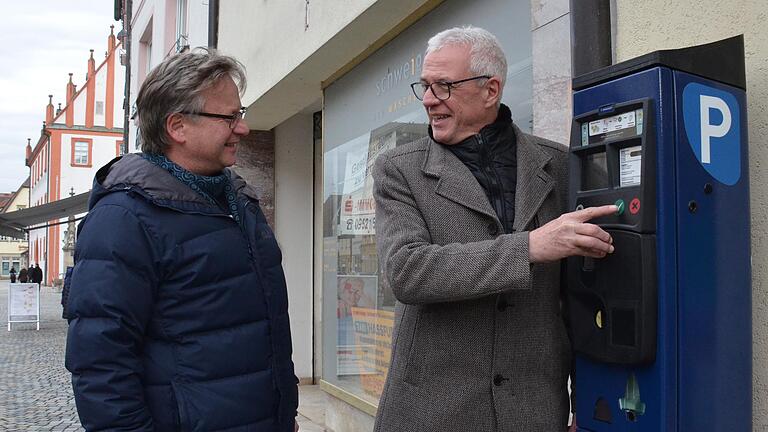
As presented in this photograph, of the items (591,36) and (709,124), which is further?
(591,36)

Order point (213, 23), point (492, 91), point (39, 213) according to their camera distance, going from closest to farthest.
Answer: point (492, 91), point (213, 23), point (39, 213)

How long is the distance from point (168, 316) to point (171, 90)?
64 cm

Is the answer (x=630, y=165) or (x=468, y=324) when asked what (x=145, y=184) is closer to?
Result: (x=468, y=324)

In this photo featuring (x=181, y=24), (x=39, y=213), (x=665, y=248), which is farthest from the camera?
(x=39, y=213)

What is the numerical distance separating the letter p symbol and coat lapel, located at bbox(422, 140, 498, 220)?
0.51 meters

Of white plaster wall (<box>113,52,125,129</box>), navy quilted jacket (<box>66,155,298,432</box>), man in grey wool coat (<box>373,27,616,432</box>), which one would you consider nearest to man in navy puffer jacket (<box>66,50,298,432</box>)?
navy quilted jacket (<box>66,155,298,432</box>)

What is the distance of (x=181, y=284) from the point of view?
2.13 metres

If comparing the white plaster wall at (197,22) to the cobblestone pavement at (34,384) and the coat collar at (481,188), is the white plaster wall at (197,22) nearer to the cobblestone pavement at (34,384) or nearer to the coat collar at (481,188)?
the cobblestone pavement at (34,384)

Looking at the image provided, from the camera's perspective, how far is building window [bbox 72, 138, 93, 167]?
51656 mm

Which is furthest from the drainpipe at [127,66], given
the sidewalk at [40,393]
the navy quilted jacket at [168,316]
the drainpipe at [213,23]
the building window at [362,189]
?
the navy quilted jacket at [168,316]

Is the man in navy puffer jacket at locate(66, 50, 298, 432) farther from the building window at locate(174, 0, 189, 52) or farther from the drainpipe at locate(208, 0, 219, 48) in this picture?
the building window at locate(174, 0, 189, 52)

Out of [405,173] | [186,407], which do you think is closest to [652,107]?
[405,173]

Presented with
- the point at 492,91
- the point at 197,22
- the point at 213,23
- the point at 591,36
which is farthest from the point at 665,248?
→ the point at 197,22

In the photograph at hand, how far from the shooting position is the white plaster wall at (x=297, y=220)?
8406 millimetres
